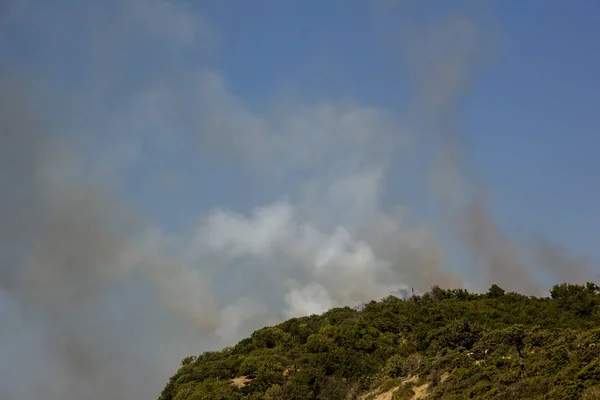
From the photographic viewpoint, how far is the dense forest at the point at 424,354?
28891 millimetres

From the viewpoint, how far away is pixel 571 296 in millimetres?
72938

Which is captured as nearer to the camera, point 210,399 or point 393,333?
point 210,399

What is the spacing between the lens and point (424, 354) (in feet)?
158

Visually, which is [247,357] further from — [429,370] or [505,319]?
[505,319]

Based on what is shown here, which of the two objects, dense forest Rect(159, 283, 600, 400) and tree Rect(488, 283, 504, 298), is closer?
dense forest Rect(159, 283, 600, 400)

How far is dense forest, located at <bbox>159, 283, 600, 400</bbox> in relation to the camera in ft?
94.8

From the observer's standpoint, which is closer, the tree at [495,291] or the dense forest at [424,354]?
the dense forest at [424,354]

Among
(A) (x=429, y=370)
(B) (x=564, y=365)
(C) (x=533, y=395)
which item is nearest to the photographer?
(C) (x=533, y=395)

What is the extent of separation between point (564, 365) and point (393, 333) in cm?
3815

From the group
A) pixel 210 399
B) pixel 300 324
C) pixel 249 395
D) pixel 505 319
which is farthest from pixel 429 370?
pixel 300 324

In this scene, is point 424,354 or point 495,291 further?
point 495,291

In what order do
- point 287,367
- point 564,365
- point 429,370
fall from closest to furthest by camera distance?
point 564,365
point 429,370
point 287,367

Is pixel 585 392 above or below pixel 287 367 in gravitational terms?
below

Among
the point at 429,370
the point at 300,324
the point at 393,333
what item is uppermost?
the point at 300,324
